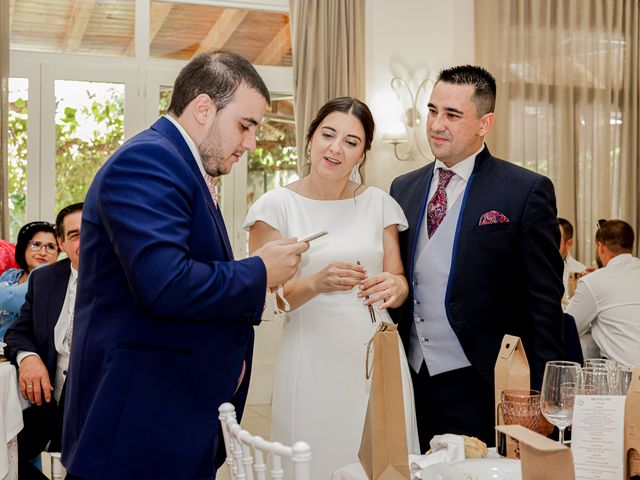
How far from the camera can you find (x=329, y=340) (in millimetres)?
2600

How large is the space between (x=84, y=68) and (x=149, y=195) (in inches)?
184

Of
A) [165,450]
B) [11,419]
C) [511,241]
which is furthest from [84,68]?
[165,450]

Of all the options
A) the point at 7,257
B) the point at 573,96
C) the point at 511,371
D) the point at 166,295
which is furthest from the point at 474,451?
the point at 573,96

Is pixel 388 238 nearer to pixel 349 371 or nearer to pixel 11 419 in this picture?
pixel 349 371

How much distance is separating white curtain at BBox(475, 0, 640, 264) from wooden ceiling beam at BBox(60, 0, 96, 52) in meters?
3.17

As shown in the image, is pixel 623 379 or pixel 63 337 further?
pixel 63 337

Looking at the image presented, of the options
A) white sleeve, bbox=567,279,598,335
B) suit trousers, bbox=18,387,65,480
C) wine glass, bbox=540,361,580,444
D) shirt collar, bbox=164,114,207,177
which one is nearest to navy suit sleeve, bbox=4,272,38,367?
suit trousers, bbox=18,387,65,480

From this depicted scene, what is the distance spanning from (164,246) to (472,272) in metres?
1.21

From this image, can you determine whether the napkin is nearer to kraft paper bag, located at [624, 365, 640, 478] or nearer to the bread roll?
the bread roll

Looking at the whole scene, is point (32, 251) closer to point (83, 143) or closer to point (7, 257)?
point (7, 257)

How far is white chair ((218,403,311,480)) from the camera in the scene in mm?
1201

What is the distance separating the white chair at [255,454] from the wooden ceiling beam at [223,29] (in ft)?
16.5

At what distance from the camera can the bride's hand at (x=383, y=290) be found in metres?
2.40

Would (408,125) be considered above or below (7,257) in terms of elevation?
above
